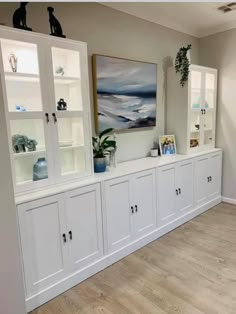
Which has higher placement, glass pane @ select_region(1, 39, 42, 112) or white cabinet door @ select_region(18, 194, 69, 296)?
glass pane @ select_region(1, 39, 42, 112)

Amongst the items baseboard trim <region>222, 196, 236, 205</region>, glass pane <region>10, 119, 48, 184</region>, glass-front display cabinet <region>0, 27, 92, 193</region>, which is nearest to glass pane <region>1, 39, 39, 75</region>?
glass-front display cabinet <region>0, 27, 92, 193</region>

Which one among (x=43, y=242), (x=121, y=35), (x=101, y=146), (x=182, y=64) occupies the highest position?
(x=121, y=35)

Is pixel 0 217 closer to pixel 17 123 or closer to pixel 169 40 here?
pixel 17 123

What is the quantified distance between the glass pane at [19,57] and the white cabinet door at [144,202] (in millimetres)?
1450

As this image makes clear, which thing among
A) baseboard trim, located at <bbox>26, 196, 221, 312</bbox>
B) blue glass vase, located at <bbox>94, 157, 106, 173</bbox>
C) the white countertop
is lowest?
baseboard trim, located at <bbox>26, 196, 221, 312</bbox>

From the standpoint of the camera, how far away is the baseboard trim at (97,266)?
199 centimetres

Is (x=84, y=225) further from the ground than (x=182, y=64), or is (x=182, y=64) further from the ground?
(x=182, y=64)

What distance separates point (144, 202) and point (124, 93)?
134 cm

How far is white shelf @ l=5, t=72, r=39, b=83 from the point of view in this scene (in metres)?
1.89

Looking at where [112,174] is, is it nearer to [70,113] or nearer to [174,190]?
[70,113]

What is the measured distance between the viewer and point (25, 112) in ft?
6.38

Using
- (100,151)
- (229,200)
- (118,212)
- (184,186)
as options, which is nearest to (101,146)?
(100,151)

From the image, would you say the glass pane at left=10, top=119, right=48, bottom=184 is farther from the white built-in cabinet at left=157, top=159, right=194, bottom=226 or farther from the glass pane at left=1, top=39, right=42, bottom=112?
the white built-in cabinet at left=157, top=159, right=194, bottom=226

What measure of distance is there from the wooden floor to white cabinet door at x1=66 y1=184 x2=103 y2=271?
23cm
